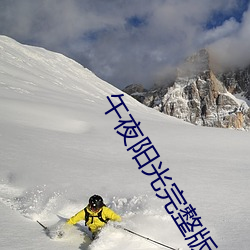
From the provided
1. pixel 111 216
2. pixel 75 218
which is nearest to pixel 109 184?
pixel 111 216

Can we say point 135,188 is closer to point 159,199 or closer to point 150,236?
point 159,199

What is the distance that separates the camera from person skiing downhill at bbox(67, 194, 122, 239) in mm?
5832

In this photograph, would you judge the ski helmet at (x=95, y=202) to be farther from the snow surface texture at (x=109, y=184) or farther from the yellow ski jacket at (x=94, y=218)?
the snow surface texture at (x=109, y=184)

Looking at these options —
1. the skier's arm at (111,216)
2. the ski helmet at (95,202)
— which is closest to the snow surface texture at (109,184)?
the skier's arm at (111,216)

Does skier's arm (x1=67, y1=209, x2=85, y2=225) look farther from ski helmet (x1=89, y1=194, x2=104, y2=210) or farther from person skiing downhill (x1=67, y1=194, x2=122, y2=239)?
ski helmet (x1=89, y1=194, x2=104, y2=210)

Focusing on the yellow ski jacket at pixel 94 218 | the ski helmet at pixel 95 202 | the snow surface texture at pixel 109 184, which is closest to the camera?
the snow surface texture at pixel 109 184

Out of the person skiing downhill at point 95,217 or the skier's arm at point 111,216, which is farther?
the skier's arm at point 111,216

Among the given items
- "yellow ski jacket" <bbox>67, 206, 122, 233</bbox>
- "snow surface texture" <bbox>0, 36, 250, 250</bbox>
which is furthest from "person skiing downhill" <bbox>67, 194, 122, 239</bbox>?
"snow surface texture" <bbox>0, 36, 250, 250</bbox>

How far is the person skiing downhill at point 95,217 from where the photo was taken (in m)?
5.83

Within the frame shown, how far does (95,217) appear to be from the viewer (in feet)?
19.4

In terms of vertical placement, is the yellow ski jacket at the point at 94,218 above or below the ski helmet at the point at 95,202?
below

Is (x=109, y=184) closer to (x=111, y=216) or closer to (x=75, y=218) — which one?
(x=111, y=216)

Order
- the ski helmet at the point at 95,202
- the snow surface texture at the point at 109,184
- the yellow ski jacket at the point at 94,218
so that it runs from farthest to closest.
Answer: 1. the yellow ski jacket at the point at 94,218
2. the ski helmet at the point at 95,202
3. the snow surface texture at the point at 109,184

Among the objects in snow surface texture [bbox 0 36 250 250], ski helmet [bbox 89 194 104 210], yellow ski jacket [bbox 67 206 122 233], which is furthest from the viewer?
yellow ski jacket [bbox 67 206 122 233]
